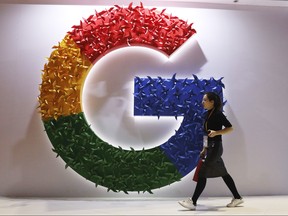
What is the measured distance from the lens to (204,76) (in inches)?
166

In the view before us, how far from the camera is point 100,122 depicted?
409 cm

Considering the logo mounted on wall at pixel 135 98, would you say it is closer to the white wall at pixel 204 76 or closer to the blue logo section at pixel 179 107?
the blue logo section at pixel 179 107

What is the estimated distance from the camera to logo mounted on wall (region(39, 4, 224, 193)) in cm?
390

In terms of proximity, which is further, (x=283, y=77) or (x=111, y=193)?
(x=283, y=77)

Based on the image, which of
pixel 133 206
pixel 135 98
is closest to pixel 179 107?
pixel 135 98

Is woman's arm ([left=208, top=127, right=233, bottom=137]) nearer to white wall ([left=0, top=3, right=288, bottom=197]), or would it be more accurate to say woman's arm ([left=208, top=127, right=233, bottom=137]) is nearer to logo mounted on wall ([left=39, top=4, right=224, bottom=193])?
logo mounted on wall ([left=39, top=4, right=224, bottom=193])

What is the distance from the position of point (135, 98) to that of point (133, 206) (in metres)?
1.18

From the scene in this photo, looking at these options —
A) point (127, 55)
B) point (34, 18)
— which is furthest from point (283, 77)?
point (34, 18)

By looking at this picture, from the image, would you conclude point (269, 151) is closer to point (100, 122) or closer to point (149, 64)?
point (149, 64)

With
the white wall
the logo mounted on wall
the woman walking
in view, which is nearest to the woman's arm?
the woman walking

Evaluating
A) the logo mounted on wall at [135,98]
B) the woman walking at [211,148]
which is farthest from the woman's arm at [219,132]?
the logo mounted on wall at [135,98]

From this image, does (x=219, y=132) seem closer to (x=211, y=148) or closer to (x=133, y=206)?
(x=211, y=148)

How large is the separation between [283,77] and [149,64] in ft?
5.38

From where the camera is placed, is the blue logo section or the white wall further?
the white wall
